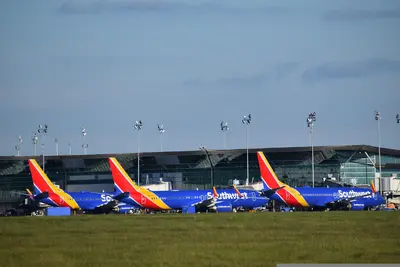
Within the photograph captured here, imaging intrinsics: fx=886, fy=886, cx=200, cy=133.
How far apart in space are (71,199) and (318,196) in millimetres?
34071

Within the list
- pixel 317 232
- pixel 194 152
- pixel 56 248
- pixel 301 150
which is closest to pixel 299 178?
pixel 301 150

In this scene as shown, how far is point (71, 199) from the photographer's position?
4830 inches

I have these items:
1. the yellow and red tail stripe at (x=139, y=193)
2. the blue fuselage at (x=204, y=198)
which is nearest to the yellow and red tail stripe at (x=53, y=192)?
the yellow and red tail stripe at (x=139, y=193)

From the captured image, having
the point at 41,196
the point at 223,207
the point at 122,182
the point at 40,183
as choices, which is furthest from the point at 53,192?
the point at 223,207

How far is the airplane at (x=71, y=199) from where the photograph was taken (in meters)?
121

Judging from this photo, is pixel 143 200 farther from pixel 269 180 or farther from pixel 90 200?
pixel 269 180

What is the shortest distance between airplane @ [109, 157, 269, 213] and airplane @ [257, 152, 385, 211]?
218 inches

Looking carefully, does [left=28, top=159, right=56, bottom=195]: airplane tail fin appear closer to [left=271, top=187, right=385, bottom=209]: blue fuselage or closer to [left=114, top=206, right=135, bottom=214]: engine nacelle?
[left=114, top=206, right=135, bottom=214]: engine nacelle

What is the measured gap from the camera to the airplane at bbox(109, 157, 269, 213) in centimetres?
11888

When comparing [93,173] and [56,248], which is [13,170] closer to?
[93,173]

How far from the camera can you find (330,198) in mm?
122250

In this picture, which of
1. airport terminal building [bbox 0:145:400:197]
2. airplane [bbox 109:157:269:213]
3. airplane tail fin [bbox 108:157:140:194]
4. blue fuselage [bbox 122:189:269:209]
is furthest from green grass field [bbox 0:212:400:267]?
airport terminal building [bbox 0:145:400:197]

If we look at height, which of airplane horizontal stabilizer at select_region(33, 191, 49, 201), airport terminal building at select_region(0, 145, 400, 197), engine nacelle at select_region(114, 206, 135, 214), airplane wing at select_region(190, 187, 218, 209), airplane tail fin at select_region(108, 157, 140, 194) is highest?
airport terminal building at select_region(0, 145, 400, 197)

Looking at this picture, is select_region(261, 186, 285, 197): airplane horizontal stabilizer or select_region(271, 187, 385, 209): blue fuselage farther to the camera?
select_region(271, 187, 385, 209): blue fuselage
